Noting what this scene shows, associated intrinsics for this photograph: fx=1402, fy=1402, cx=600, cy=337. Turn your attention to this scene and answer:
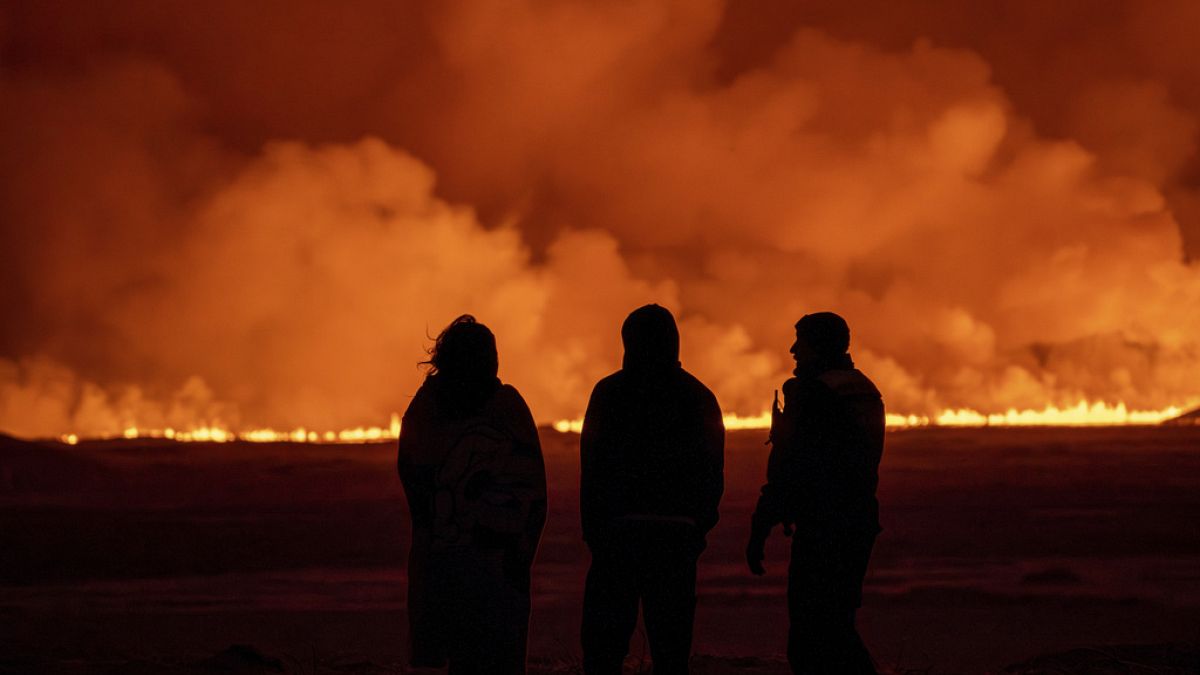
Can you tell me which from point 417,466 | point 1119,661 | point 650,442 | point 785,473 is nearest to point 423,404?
point 417,466

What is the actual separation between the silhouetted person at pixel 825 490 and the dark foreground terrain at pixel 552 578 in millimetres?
2656

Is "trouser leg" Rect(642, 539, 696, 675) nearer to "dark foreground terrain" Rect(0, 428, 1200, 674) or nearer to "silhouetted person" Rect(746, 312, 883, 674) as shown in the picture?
"silhouetted person" Rect(746, 312, 883, 674)

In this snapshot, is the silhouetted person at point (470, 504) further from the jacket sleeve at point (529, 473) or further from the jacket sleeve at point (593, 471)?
the jacket sleeve at point (593, 471)

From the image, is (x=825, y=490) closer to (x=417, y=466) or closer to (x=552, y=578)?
(x=417, y=466)

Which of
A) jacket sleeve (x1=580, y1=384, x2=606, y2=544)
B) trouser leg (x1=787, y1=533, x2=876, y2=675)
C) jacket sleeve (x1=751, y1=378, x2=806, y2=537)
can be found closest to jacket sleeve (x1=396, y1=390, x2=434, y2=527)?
jacket sleeve (x1=580, y1=384, x2=606, y2=544)

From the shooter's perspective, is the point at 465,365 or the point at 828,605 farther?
the point at 828,605

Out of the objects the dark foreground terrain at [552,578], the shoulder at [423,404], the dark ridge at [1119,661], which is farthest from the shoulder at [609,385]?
the dark ridge at [1119,661]

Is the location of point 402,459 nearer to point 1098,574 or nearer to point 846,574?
point 846,574

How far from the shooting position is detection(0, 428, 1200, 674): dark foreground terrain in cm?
1169

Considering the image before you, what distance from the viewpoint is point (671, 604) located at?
20.5 feet

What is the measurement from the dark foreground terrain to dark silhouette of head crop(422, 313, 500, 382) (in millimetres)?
3532

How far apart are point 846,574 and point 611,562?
1.19m

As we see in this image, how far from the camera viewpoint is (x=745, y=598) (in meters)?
16.7

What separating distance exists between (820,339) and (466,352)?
1784 millimetres
